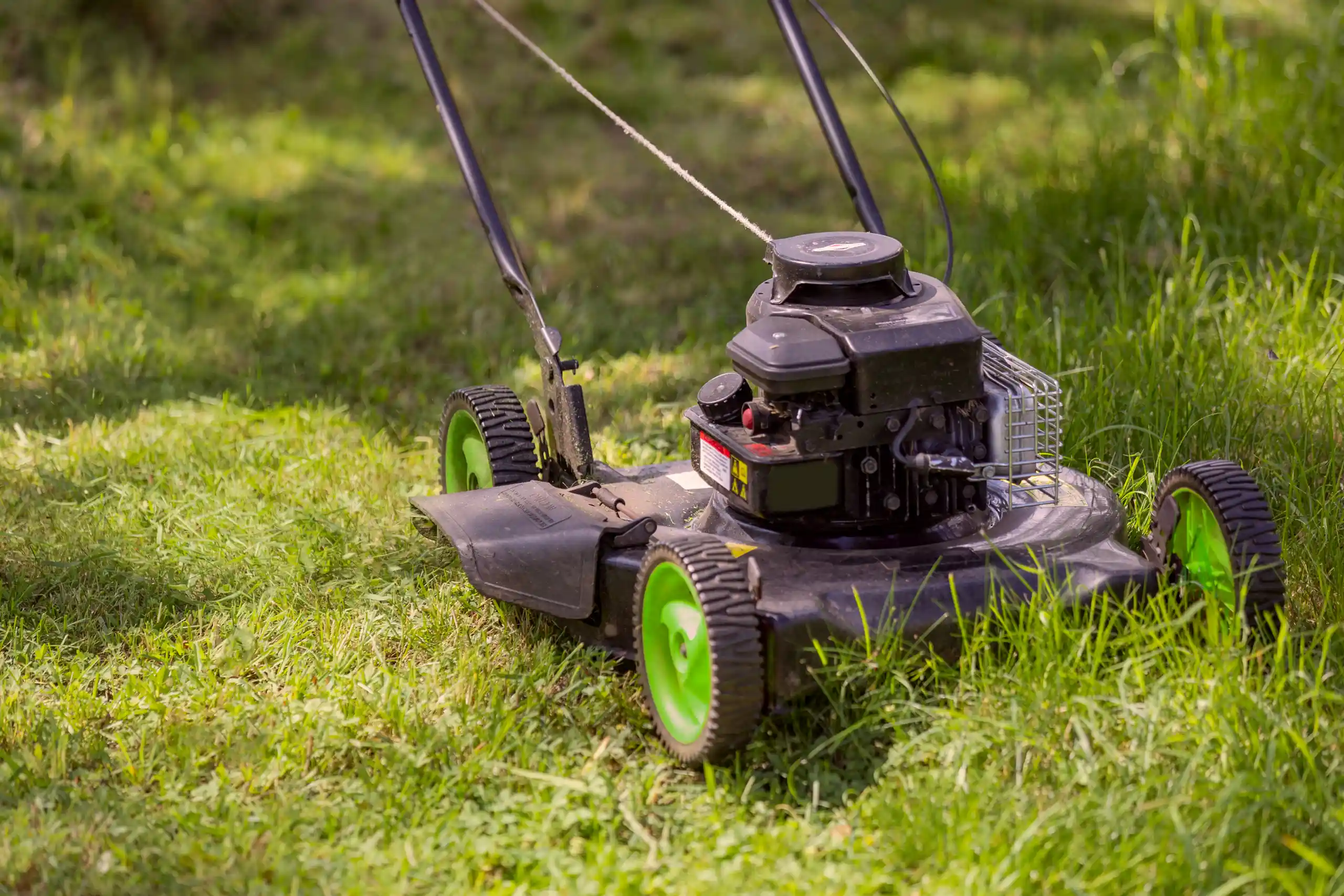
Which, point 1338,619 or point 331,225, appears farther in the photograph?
point 331,225

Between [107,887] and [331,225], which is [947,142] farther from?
[107,887]

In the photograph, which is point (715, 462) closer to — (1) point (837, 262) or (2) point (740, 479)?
(2) point (740, 479)

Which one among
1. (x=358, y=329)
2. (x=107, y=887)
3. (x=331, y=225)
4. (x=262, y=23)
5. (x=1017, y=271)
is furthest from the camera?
(x=262, y=23)

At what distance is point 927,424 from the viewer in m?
2.55

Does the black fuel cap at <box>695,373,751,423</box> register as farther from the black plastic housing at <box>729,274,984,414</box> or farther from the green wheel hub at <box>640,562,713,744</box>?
the green wheel hub at <box>640,562,713,744</box>

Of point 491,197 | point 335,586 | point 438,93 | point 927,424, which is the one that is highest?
point 438,93

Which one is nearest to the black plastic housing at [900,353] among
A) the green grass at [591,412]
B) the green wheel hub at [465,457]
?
the green grass at [591,412]

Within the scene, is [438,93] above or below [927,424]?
above

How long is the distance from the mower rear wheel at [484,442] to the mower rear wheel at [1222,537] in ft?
4.02

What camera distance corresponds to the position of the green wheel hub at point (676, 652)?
8.05ft

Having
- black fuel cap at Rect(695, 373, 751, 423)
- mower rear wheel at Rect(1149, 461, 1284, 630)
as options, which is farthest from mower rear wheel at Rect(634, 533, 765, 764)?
mower rear wheel at Rect(1149, 461, 1284, 630)

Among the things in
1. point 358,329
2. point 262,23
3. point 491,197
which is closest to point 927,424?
point 491,197

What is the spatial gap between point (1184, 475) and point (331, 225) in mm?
3650

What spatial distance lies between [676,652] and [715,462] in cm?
37
